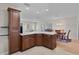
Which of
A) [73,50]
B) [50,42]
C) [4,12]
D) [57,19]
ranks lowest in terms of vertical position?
[73,50]

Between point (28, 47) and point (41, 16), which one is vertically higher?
point (41, 16)

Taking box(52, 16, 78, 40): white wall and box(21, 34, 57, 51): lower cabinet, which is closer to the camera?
box(52, 16, 78, 40): white wall

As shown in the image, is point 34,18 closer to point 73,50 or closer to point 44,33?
point 44,33

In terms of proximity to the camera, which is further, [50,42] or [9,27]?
[50,42]

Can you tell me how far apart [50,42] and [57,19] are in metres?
0.66

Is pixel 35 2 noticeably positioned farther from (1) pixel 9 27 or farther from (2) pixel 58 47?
(2) pixel 58 47

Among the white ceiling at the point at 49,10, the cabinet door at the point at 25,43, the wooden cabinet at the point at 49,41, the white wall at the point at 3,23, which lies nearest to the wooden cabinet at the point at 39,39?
the wooden cabinet at the point at 49,41

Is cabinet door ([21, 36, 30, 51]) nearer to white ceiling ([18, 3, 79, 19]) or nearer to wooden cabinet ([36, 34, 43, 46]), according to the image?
wooden cabinet ([36, 34, 43, 46])

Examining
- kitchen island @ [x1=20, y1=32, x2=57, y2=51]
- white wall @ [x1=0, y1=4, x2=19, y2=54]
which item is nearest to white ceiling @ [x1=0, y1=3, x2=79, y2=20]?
white wall @ [x1=0, y1=4, x2=19, y2=54]

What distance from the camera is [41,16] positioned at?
7.85 ft

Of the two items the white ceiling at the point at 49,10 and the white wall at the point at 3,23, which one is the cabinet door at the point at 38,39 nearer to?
the white ceiling at the point at 49,10

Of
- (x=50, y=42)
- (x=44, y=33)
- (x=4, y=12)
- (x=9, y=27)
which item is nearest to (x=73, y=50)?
(x=50, y=42)

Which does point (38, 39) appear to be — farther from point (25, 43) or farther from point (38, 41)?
point (25, 43)

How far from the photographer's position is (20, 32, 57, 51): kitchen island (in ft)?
8.30
